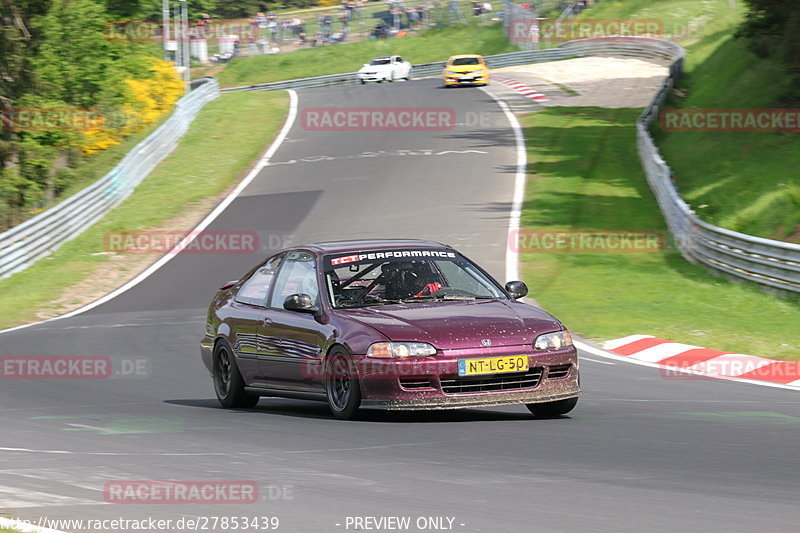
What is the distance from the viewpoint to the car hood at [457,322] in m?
9.13

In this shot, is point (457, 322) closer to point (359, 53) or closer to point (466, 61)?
point (466, 61)

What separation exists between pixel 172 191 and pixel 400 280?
25.1 m

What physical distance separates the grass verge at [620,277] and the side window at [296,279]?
6.24 m

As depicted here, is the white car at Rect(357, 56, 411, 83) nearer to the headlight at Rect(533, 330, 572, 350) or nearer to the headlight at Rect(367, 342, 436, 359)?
the headlight at Rect(533, 330, 572, 350)

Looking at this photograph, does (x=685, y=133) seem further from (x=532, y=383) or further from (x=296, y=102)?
(x=532, y=383)

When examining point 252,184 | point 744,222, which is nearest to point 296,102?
point 252,184

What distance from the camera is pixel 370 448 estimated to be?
8164 millimetres

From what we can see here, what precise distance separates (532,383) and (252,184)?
2619 cm

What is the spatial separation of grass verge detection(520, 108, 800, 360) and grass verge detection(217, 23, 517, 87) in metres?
34.0

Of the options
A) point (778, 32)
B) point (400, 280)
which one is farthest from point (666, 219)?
point (400, 280)

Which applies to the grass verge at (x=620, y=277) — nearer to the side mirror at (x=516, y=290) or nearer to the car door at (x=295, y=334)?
the side mirror at (x=516, y=290)

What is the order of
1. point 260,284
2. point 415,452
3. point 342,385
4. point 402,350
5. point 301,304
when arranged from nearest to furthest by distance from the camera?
point 415,452
point 402,350
point 342,385
point 301,304
point 260,284

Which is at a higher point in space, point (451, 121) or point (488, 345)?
point (488, 345)

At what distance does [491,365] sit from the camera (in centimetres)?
912
